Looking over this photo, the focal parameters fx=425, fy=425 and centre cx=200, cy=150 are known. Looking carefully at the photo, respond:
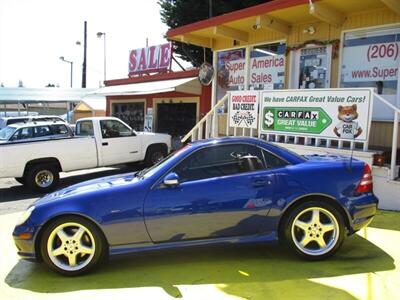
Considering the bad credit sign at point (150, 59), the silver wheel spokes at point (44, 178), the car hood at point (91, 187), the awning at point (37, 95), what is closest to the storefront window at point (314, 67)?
the car hood at point (91, 187)

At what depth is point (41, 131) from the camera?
406 inches

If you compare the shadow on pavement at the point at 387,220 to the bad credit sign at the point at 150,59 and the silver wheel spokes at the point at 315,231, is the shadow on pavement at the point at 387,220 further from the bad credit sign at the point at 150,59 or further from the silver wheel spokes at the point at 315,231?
the bad credit sign at the point at 150,59

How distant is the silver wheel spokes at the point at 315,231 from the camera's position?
4602mm

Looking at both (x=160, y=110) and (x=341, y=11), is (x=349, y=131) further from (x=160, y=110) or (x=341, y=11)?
(x=160, y=110)

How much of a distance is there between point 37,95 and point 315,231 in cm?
2703

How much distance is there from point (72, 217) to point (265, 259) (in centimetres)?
216

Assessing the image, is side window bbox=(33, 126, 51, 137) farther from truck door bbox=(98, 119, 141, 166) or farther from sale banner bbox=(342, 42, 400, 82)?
sale banner bbox=(342, 42, 400, 82)

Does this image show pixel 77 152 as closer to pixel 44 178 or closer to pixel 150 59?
pixel 44 178

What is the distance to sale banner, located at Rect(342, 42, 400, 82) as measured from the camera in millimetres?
7980

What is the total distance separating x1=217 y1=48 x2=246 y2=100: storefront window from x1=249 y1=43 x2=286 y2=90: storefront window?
1.12 ft

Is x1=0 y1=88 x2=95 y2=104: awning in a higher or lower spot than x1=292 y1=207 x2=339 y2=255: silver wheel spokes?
higher

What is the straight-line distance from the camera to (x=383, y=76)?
810cm

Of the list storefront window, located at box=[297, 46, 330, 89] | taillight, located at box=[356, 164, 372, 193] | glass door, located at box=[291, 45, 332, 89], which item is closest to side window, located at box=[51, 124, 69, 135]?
glass door, located at box=[291, 45, 332, 89]

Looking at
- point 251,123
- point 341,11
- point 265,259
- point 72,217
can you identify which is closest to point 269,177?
point 265,259
